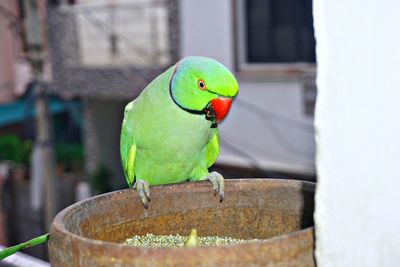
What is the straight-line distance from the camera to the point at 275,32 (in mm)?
4918

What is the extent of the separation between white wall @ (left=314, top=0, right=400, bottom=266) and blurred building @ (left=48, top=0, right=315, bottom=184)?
12.8 ft

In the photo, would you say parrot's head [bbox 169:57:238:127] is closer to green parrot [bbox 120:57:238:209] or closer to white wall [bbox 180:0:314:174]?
green parrot [bbox 120:57:238:209]

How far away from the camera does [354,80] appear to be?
69 cm

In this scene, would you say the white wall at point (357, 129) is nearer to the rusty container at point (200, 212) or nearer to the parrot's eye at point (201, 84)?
the rusty container at point (200, 212)

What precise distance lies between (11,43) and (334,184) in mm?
7997

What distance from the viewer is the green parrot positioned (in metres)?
1.42

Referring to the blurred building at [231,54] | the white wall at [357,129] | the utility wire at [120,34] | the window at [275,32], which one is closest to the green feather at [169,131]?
the white wall at [357,129]

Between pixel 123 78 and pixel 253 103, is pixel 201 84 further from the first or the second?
pixel 123 78

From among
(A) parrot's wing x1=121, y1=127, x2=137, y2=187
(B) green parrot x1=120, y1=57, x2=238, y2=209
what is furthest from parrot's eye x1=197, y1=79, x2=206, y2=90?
(A) parrot's wing x1=121, y1=127, x2=137, y2=187

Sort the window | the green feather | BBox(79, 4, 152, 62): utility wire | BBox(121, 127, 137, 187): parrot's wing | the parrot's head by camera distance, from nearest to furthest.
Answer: the parrot's head < the green feather < BBox(121, 127, 137, 187): parrot's wing < the window < BBox(79, 4, 152, 62): utility wire

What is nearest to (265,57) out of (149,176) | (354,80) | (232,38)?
(232,38)

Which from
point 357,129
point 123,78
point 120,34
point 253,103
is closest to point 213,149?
point 357,129

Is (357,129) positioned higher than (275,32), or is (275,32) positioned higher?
(357,129)

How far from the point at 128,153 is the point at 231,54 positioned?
356 centimetres
